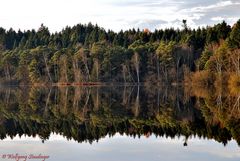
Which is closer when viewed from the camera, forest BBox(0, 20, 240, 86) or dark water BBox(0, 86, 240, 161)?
dark water BBox(0, 86, 240, 161)

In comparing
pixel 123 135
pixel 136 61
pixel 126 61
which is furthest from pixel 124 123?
pixel 126 61

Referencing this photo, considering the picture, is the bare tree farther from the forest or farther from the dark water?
the dark water

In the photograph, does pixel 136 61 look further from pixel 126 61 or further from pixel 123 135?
→ pixel 123 135

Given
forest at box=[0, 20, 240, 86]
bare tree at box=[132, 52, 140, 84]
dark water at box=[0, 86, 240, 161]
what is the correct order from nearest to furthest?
dark water at box=[0, 86, 240, 161] → forest at box=[0, 20, 240, 86] → bare tree at box=[132, 52, 140, 84]

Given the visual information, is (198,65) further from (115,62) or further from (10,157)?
(10,157)

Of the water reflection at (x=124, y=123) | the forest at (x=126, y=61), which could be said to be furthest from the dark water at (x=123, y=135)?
the forest at (x=126, y=61)

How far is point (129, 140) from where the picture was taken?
16.5m

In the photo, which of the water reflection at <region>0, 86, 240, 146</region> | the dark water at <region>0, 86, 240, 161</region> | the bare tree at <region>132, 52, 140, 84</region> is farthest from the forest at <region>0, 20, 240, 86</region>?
the dark water at <region>0, 86, 240, 161</region>

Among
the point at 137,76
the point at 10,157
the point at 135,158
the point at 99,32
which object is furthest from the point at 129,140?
the point at 99,32

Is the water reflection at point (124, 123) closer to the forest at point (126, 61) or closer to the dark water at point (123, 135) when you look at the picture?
the dark water at point (123, 135)

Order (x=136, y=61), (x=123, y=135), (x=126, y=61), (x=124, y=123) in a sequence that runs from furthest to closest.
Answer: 1. (x=126, y=61)
2. (x=136, y=61)
3. (x=124, y=123)
4. (x=123, y=135)

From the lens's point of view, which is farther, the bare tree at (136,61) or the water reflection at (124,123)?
the bare tree at (136,61)

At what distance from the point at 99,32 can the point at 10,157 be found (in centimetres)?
9369

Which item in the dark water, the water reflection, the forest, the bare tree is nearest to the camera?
the dark water
